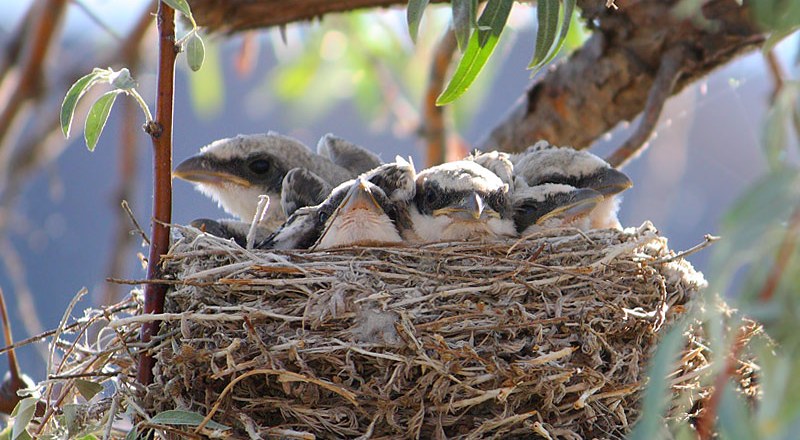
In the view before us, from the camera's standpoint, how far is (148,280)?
1.93m

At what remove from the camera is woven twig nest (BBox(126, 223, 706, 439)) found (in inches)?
73.5

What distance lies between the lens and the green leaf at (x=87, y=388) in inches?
75.5

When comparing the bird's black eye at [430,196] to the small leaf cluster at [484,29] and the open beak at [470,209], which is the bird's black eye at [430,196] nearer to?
the open beak at [470,209]

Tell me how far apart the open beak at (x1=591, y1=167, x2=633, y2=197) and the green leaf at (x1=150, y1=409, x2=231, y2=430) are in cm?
133

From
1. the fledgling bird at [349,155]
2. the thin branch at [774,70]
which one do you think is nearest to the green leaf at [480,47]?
the fledgling bird at [349,155]

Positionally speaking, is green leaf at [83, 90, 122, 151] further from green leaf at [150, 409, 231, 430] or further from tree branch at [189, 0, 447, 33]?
tree branch at [189, 0, 447, 33]

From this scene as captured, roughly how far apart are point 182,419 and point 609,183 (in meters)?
1.40

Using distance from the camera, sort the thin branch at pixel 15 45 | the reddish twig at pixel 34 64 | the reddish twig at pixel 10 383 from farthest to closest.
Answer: the thin branch at pixel 15 45 < the reddish twig at pixel 34 64 < the reddish twig at pixel 10 383

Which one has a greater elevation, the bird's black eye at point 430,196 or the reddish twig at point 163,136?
the reddish twig at point 163,136

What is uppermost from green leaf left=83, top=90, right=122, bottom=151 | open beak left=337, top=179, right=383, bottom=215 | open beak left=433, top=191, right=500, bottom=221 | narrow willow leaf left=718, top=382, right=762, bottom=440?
green leaf left=83, top=90, right=122, bottom=151

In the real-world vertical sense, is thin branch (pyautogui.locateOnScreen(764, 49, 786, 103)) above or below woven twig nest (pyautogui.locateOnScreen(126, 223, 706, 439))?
above

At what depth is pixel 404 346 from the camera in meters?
1.88

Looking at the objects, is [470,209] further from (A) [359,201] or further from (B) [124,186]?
(B) [124,186]

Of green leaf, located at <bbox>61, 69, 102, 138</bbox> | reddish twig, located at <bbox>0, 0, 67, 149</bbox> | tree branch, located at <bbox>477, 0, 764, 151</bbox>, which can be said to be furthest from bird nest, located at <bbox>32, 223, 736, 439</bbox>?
reddish twig, located at <bbox>0, 0, 67, 149</bbox>
